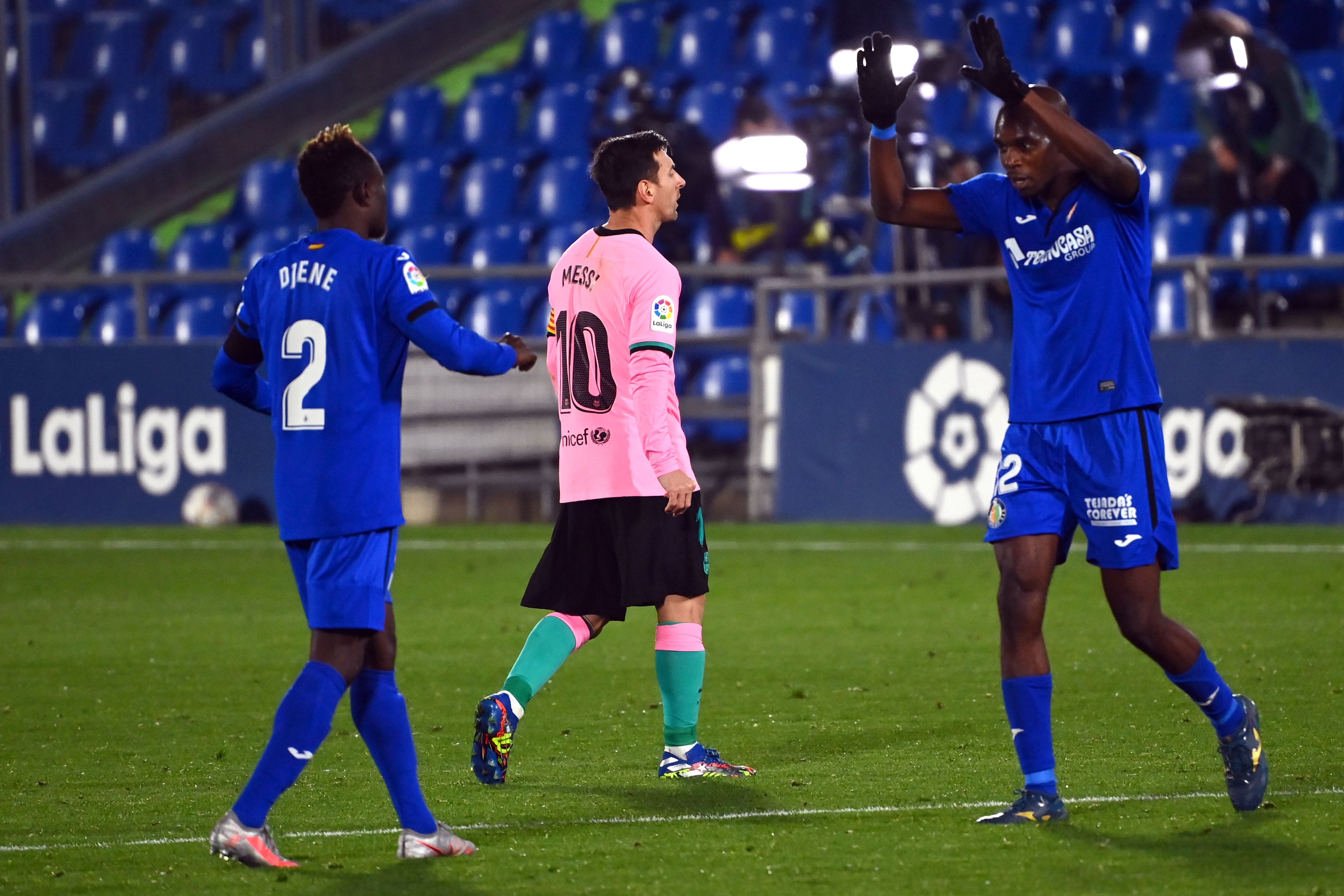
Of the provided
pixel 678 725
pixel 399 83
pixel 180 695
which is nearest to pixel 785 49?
pixel 399 83

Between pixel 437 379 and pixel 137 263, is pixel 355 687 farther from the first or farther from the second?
pixel 137 263

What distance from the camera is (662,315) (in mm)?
5234

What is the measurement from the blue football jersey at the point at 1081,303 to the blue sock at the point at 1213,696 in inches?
27.8

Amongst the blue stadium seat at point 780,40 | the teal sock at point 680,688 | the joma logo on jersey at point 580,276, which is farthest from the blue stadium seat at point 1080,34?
the teal sock at point 680,688

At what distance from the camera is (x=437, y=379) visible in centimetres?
1502

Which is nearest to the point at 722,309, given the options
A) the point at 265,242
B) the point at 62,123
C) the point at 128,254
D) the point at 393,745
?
the point at 265,242

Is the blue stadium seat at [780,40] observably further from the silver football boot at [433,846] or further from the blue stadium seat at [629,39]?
the silver football boot at [433,846]

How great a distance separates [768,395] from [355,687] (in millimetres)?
10287

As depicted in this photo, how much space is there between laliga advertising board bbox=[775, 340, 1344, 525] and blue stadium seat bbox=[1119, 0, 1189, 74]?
19.1 feet

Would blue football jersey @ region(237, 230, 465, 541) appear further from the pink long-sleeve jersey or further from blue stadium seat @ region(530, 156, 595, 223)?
blue stadium seat @ region(530, 156, 595, 223)

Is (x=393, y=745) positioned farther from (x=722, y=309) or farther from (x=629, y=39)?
(x=629, y=39)

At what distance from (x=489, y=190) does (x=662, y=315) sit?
14692 millimetres

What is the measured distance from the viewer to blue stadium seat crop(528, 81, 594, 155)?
779 inches

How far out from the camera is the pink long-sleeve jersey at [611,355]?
524cm
